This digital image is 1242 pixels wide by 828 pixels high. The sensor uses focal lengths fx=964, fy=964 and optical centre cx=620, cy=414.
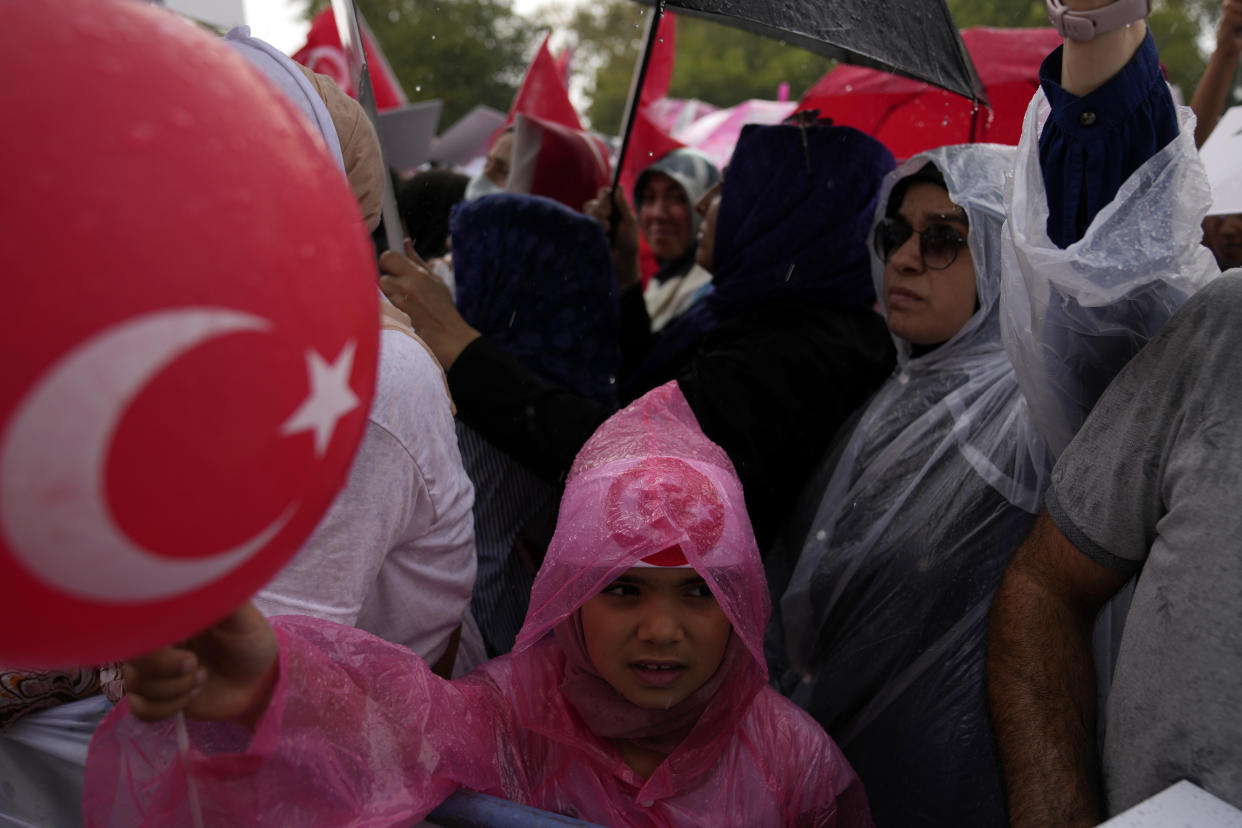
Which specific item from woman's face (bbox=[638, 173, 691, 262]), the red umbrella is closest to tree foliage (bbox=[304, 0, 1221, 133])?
woman's face (bbox=[638, 173, 691, 262])

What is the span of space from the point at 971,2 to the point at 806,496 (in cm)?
1725

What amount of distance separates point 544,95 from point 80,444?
3973 mm

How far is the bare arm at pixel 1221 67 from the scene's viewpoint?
2.96 metres

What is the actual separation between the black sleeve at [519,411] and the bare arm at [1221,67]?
209cm

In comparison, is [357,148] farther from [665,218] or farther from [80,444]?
[665,218]

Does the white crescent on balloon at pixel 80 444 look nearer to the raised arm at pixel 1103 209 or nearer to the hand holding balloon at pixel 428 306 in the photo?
the raised arm at pixel 1103 209

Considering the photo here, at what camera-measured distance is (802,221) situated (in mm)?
2621

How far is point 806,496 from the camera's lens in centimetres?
237

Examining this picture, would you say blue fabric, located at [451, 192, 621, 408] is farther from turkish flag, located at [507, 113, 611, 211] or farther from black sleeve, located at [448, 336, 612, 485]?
turkish flag, located at [507, 113, 611, 211]

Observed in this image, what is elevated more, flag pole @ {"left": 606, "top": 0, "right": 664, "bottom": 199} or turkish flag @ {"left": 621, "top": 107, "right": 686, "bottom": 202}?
flag pole @ {"left": 606, "top": 0, "right": 664, "bottom": 199}

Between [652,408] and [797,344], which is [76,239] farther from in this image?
[797,344]

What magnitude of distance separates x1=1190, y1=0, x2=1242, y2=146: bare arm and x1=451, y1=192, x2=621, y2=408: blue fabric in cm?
189

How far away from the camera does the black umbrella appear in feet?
6.40

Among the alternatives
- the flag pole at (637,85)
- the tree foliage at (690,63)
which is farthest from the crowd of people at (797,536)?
the tree foliage at (690,63)
